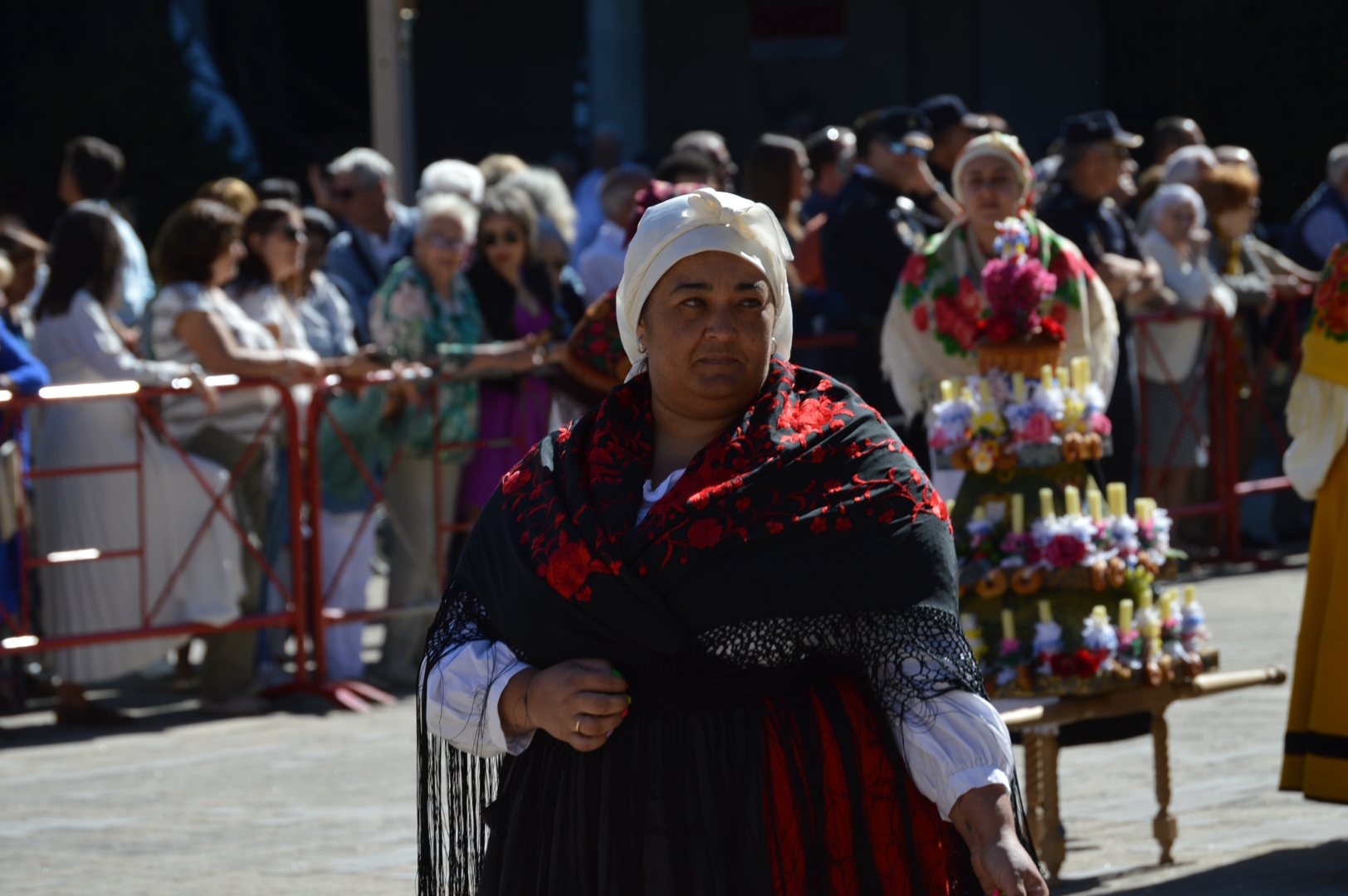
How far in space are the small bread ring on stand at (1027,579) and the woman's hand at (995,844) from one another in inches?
101

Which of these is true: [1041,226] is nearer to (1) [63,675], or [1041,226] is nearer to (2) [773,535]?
(2) [773,535]

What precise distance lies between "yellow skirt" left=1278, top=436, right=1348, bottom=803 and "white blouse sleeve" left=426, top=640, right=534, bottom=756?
3264mm

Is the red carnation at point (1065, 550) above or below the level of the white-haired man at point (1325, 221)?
below

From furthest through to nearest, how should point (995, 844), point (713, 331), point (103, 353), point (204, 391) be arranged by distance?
1. point (103, 353)
2. point (204, 391)
3. point (713, 331)
4. point (995, 844)

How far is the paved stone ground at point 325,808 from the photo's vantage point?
5.81m

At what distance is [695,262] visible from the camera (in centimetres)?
336

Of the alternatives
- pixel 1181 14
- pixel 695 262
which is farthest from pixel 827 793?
pixel 1181 14

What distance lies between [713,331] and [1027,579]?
261 centimetres

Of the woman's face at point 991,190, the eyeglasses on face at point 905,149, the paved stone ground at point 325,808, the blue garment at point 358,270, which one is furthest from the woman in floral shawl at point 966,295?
the blue garment at point 358,270

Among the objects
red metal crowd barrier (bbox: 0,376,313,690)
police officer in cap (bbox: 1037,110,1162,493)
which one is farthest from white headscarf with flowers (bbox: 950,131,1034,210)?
red metal crowd barrier (bbox: 0,376,313,690)

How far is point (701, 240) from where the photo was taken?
3.34 m

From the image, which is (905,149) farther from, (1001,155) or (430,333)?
(1001,155)

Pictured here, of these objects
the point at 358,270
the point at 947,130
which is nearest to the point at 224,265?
the point at 358,270

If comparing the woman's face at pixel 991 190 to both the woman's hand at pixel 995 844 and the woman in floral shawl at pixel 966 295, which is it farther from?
the woman's hand at pixel 995 844
